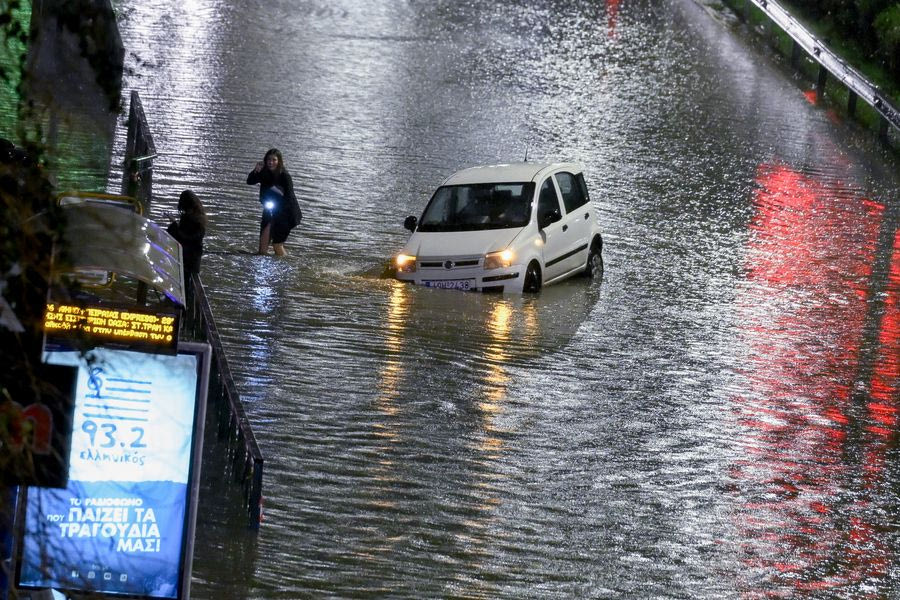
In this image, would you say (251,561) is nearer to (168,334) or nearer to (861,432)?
(168,334)

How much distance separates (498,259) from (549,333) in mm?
2141

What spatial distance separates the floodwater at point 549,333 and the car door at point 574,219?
37cm

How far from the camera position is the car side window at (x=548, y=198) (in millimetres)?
19577

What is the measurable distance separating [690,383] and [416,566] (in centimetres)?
547

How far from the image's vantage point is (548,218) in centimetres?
1927

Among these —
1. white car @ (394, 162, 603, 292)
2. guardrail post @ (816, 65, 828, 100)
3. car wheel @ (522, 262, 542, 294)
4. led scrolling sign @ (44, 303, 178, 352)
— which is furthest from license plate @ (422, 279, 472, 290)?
guardrail post @ (816, 65, 828, 100)

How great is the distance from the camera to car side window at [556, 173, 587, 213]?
20.0 metres

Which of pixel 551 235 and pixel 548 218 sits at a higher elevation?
pixel 548 218

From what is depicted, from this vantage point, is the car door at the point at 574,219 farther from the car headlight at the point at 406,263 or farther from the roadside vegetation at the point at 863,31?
the roadside vegetation at the point at 863,31

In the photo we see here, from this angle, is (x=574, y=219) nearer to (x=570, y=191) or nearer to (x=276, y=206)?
(x=570, y=191)

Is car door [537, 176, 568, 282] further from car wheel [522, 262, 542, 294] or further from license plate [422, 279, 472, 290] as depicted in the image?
license plate [422, 279, 472, 290]

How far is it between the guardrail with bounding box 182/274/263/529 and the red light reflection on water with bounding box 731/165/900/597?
3.20 m

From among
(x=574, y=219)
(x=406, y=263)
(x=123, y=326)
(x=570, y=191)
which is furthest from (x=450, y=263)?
(x=123, y=326)

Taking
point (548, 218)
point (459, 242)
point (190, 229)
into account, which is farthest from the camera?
point (548, 218)
